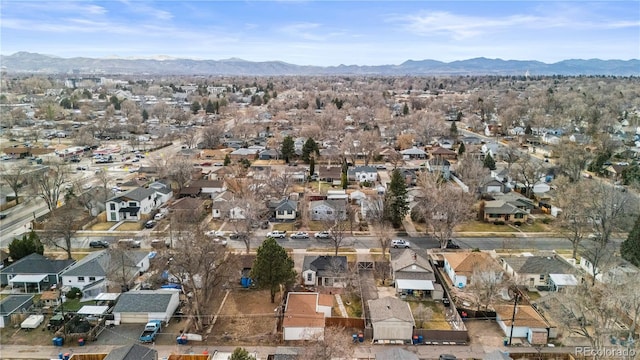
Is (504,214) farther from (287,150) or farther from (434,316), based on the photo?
(287,150)

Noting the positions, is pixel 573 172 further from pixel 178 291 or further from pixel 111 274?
pixel 111 274

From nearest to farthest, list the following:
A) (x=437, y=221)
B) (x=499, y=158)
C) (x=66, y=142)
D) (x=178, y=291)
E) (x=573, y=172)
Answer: (x=178, y=291) < (x=437, y=221) < (x=573, y=172) < (x=499, y=158) < (x=66, y=142)

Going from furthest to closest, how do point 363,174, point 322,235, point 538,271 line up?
point 363,174
point 322,235
point 538,271

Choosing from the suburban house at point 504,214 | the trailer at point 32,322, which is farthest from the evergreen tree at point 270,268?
the suburban house at point 504,214

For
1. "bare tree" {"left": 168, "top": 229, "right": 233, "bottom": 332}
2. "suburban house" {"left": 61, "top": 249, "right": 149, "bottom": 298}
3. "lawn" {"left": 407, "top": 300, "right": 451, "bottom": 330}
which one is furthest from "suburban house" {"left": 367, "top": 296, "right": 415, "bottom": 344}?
"suburban house" {"left": 61, "top": 249, "right": 149, "bottom": 298}

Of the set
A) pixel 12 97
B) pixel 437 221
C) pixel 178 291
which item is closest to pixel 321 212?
pixel 437 221

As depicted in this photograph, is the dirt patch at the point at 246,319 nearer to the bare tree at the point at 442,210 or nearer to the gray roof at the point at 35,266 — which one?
the gray roof at the point at 35,266

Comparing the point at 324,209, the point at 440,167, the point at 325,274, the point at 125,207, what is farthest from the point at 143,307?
the point at 440,167
